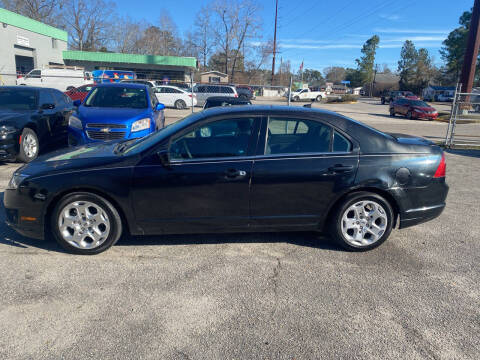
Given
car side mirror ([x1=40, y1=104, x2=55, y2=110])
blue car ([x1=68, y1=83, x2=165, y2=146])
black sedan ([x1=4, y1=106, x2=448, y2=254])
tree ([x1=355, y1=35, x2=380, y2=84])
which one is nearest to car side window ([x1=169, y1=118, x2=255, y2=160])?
black sedan ([x1=4, y1=106, x2=448, y2=254])

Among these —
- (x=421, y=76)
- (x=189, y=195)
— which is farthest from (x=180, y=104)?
(x=421, y=76)

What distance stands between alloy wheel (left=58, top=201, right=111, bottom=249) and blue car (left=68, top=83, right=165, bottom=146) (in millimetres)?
3619

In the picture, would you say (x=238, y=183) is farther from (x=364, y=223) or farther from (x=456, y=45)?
(x=456, y=45)

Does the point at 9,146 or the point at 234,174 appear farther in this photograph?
the point at 9,146

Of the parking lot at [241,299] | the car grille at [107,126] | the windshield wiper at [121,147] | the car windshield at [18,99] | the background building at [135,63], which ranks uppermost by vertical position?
the background building at [135,63]

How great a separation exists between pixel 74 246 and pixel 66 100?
6.90m

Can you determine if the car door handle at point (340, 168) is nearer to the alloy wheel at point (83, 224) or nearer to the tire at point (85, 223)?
the tire at point (85, 223)

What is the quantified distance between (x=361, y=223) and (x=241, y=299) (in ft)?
5.62

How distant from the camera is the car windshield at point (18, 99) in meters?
7.88

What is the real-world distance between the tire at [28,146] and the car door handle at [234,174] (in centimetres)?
567

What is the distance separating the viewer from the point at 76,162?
379 cm

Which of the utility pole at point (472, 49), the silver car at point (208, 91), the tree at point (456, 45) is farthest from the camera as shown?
the tree at point (456, 45)

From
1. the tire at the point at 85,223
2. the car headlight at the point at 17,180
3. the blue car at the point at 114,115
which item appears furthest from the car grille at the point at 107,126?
the tire at the point at 85,223

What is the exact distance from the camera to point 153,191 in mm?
3705
